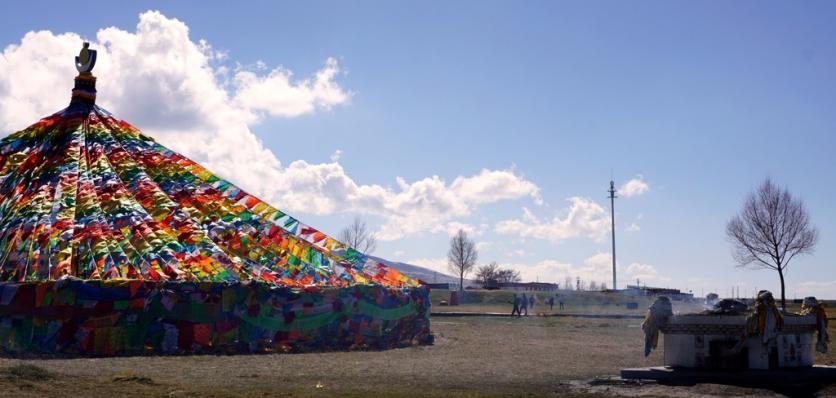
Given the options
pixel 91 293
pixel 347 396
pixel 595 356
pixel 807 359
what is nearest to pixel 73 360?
pixel 91 293

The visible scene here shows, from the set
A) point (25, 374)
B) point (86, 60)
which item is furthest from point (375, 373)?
point (86, 60)

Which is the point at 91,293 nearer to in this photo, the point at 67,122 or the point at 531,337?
the point at 67,122

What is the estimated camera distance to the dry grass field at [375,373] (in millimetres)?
14656

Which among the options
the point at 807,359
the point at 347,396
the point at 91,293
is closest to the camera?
the point at 347,396

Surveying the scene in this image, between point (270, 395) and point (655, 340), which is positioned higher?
point (655, 340)

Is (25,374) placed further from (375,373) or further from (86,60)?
(86,60)

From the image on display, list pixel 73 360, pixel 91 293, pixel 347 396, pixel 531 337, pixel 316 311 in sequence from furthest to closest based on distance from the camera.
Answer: pixel 531 337, pixel 316 311, pixel 91 293, pixel 73 360, pixel 347 396

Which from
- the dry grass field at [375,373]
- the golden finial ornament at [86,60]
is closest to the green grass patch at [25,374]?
A: the dry grass field at [375,373]

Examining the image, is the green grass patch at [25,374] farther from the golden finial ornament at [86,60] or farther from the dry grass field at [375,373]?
the golden finial ornament at [86,60]

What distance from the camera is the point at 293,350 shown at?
25797mm

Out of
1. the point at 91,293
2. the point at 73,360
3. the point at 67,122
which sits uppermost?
the point at 67,122

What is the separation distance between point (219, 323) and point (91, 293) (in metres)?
3.73

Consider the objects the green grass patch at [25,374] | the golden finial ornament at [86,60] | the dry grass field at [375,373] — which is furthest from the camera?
the golden finial ornament at [86,60]

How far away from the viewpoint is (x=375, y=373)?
61.9 ft
